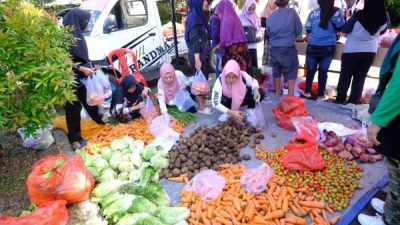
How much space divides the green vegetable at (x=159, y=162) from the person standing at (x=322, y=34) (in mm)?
2897

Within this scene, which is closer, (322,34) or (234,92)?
(234,92)


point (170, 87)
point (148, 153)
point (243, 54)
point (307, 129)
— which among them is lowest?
point (148, 153)

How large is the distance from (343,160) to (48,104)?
9.92ft

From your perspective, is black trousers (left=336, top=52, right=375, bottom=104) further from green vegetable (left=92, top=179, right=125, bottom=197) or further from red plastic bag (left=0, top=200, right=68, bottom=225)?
red plastic bag (left=0, top=200, right=68, bottom=225)

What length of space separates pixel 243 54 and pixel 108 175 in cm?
284

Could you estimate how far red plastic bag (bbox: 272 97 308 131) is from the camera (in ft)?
13.3

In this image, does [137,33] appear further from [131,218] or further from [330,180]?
[330,180]

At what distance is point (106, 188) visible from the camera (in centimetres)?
276

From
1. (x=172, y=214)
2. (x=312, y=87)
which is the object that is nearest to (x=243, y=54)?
(x=312, y=87)

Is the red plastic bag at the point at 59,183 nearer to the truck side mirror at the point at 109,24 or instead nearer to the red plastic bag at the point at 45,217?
the red plastic bag at the point at 45,217

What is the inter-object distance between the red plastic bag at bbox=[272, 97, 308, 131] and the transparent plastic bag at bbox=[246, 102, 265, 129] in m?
0.26

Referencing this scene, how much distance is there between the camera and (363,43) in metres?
4.18

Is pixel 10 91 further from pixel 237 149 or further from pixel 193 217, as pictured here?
pixel 237 149

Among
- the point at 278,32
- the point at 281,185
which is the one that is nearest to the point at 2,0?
the point at 281,185
